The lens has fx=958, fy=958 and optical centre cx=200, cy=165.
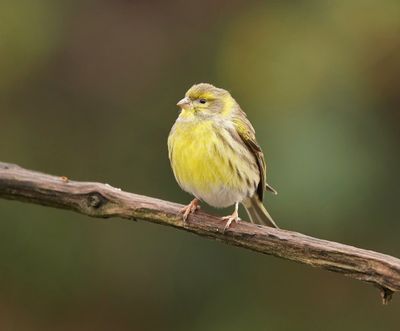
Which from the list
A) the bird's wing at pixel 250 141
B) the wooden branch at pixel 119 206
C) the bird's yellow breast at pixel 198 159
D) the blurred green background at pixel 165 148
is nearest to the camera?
the wooden branch at pixel 119 206

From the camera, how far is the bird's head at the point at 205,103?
5.00 metres

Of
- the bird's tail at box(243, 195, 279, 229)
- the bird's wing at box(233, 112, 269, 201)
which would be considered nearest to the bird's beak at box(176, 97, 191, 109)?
the bird's wing at box(233, 112, 269, 201)

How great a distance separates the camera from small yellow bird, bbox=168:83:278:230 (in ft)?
15.6

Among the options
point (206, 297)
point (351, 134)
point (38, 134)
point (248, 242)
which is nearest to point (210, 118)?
point (248, 242)

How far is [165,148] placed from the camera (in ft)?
21.7

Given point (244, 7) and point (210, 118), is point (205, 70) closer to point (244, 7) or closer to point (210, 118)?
point (244, 7)

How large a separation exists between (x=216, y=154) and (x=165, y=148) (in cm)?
186

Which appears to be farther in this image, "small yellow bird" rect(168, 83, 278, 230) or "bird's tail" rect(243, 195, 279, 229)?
"bird's tail" rect(243, 195, 279, 229)

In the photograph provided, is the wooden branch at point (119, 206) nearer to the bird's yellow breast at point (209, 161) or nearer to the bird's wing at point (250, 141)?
the bird's yellow breast at point (209, 161)

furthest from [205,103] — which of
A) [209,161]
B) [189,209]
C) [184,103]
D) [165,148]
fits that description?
[165,148]

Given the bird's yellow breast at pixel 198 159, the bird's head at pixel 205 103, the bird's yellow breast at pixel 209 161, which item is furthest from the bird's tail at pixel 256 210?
the bird's head at pixel 205 103

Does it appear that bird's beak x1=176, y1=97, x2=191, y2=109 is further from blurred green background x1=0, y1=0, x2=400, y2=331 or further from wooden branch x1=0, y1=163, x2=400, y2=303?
blurred green background x1=0, y1=0, x2=400, y2=331

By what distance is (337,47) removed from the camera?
241 inches

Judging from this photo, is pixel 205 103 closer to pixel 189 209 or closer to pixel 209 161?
pixel 209 161
